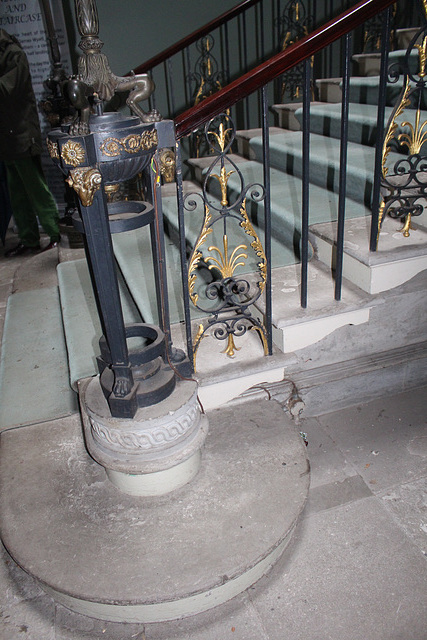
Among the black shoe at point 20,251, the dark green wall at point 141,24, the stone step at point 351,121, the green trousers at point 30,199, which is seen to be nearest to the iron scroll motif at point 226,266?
the stone step at point 351,121

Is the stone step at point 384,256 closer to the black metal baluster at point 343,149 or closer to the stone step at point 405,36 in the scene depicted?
the black metal baluster at point 343,149

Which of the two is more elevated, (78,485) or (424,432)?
(78,485)

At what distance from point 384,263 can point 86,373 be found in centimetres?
140

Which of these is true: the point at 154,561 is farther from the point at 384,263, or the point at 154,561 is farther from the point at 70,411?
the point at 384,263

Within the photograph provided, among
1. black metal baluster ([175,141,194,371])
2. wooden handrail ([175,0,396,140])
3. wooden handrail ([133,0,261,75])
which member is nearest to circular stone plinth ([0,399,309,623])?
black metal baluster ([175,141,194,371])

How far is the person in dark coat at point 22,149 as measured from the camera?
4.00 meters

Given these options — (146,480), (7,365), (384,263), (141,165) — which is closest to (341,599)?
(146,480)

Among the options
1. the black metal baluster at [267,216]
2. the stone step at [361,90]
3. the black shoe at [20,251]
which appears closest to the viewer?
the black metal baluster at [267,216]

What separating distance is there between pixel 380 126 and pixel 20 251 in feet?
12.2

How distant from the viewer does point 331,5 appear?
5004mm

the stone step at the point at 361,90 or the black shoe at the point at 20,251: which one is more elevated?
the stone step at the point at 361,90

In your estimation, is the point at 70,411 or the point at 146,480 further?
the point at 70,411

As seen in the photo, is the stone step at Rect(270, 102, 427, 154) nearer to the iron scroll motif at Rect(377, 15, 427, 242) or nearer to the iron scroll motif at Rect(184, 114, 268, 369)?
the iron scroll motif at Rect(377, 15, 427, 242)

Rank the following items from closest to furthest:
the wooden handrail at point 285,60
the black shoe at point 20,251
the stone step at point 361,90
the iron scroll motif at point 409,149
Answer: the wooden handrail at point 285,60 → the iron scroll motif at point 409,149 → the stone step at point 361,90 → the black shoe at point 20,251
